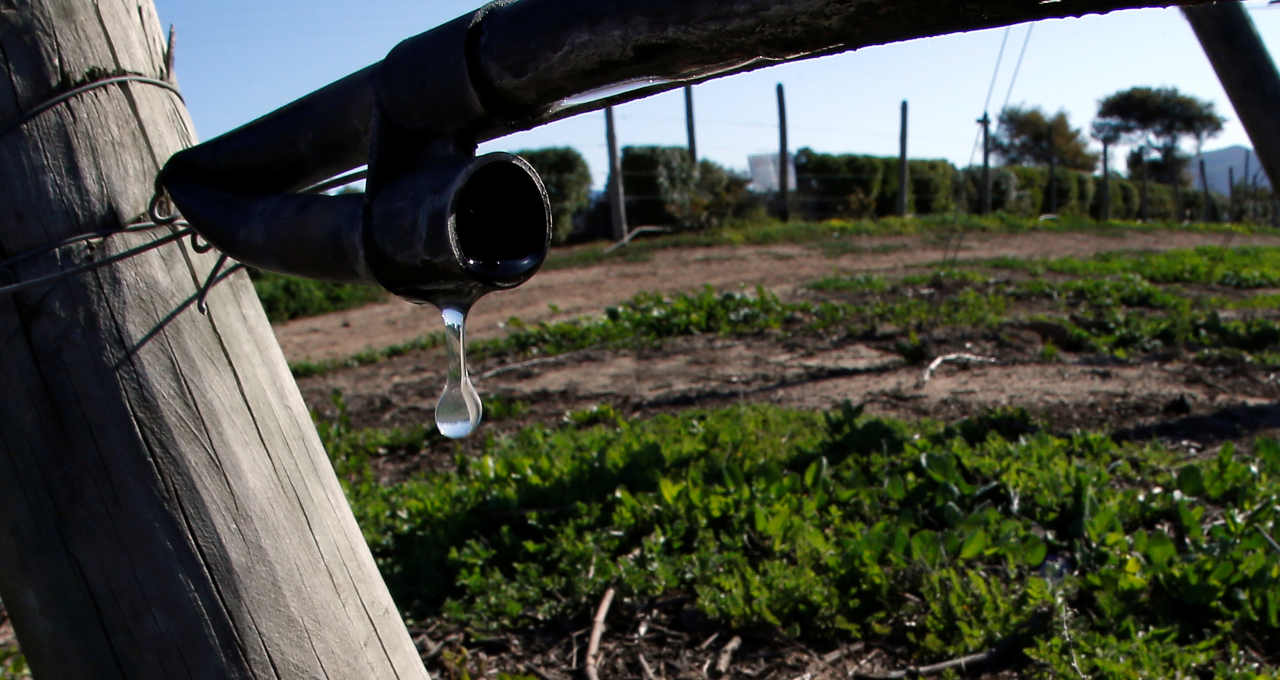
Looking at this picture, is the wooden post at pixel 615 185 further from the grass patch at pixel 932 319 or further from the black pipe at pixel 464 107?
the black pipe at pixel 464 107

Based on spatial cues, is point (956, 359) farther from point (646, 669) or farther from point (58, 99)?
point (58, 99)

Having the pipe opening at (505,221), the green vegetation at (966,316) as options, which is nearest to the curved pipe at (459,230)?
the pipe opening at (505,221)

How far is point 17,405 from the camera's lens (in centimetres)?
120

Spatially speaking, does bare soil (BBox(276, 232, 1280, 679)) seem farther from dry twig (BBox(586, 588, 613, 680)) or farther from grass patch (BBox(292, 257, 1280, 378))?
grass patch (BBox(292, 257, 1280, 378))

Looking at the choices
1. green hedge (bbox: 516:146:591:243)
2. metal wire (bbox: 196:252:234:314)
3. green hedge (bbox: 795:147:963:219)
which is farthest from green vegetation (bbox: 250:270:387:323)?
green hedge (bbox: 795:147:963:219)

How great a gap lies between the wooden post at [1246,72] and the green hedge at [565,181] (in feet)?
53.8

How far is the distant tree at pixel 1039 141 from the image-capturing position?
50000mm

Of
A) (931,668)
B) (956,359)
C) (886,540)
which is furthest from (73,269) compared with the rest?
(956,359)

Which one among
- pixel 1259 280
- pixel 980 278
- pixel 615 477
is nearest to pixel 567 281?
pixel 980 278

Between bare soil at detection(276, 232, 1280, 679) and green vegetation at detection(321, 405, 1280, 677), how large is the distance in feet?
0.31

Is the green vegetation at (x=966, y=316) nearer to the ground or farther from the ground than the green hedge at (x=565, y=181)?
nearer to the ground

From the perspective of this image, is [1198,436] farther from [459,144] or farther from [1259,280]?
[1259,280]

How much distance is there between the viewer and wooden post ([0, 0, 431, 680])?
1.19 m

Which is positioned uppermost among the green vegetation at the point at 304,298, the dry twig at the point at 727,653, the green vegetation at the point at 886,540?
the green vegetation at the point at 304,298
